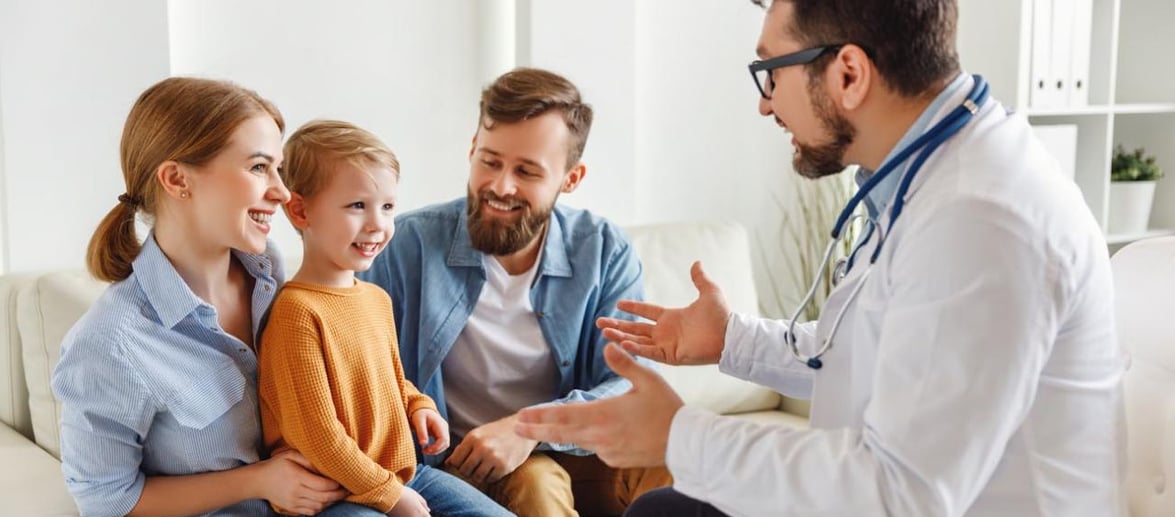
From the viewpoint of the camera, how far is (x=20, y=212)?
8.04ft

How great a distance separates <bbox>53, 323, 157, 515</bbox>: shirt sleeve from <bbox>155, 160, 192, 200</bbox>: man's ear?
213mm

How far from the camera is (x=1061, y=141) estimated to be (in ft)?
11.7

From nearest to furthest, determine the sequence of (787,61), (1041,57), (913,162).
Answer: (913,162)
(787,61)
(1041,57)

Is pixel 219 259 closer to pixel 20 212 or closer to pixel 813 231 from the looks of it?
pixel 20 212

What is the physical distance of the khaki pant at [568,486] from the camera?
2.12 meters

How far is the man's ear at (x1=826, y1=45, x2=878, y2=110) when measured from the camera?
1.54m

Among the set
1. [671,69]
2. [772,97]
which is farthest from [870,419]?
[671,69]

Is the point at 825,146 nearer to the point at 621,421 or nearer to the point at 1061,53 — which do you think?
the point at 621,421

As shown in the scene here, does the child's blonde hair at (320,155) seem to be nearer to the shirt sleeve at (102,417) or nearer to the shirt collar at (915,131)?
the shirt sleeve at (102,417)

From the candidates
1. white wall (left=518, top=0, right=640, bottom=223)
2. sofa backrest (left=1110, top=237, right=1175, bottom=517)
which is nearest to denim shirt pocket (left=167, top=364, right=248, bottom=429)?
sofa backrest (left=1110, top=237, right=1175, bottom=517)

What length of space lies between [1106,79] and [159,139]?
9.81 ft

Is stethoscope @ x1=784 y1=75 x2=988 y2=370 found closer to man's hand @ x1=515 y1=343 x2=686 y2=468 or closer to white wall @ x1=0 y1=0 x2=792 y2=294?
man's hand @ x1=515 y1=343 x2=686 y2=468

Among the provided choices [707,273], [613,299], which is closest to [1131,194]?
[707,273]

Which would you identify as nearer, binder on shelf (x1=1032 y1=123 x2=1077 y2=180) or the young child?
the young child
